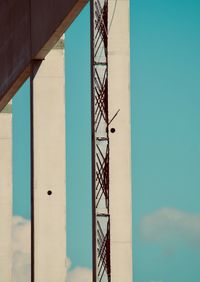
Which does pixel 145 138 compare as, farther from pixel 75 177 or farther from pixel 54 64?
pixel 54 64

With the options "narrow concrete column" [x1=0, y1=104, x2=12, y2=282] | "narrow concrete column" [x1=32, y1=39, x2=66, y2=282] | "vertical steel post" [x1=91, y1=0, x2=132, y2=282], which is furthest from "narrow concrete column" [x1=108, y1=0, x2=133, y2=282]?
"narrow concrete column" [x1=0, y1=104, x2=12, y2=282]

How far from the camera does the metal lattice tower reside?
19.0m

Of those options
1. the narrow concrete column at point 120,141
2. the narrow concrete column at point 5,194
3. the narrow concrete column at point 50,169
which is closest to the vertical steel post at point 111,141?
the narrow concrete column at point 120,141

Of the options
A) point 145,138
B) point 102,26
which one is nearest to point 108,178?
point 102,26

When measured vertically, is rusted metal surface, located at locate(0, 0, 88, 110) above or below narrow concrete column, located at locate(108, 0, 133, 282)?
above

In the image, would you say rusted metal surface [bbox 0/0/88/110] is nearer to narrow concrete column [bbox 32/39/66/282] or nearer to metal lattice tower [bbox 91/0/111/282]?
narrow concrete column [bbox 32/39/66/282]

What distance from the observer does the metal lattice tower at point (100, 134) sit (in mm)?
19031

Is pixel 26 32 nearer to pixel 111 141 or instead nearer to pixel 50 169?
pixel 50 169

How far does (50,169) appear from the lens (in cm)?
2391

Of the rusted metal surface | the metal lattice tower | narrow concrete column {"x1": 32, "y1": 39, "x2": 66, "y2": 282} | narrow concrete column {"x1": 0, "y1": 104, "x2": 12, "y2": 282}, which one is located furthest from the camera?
narrow concrete column {"x1": 0, "y1": 104, "x2": 12, "y2": 282}

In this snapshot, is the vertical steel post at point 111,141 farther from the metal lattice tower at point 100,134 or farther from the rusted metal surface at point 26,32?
the rusted metal surface at point 26,32

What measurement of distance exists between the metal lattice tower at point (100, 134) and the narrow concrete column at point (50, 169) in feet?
14.3

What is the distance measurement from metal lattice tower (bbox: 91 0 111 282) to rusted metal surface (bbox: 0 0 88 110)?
5.04ft

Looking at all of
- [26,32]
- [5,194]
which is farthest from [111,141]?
[5,194]
